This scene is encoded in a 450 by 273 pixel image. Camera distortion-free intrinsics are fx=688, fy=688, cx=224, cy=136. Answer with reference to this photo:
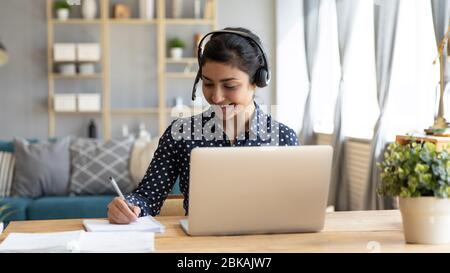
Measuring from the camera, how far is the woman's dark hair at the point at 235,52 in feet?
6.72

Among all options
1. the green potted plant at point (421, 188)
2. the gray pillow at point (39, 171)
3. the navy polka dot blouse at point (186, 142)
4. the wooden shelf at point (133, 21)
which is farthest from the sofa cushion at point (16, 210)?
the green potted plant at point (421, 188)

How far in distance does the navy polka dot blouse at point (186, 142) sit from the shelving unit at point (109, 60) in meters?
4.84

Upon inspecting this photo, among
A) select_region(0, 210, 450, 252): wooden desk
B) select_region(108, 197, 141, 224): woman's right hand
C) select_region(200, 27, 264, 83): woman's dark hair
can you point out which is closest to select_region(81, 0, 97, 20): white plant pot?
select_region(200, 27, 264, 83): woman's dark hair

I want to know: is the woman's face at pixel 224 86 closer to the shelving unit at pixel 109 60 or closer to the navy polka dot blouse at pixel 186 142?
the navy polka dot blouse at pixel 186 142

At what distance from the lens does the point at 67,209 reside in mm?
4648

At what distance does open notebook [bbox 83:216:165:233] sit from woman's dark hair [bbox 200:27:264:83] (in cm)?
53

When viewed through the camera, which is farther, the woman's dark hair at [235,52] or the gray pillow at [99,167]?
the gray pillow at [99,167]

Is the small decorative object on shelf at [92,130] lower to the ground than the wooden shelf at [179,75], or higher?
lower

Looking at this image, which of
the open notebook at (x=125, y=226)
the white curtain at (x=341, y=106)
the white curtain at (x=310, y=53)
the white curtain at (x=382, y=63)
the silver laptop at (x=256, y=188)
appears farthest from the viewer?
the white curtain at (x=310, y=53)

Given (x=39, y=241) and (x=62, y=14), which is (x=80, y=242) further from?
(x=62, y=14)

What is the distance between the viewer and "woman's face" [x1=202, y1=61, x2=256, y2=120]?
2.02 metres

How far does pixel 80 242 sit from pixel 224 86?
0.69m

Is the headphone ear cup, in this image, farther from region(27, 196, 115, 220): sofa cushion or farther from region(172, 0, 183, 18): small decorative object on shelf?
region(172, 0, 183, 18): small decorative object on shelf

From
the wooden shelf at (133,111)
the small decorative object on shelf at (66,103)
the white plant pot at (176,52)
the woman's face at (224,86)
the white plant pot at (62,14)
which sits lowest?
the wooden shelf at (133,111)
